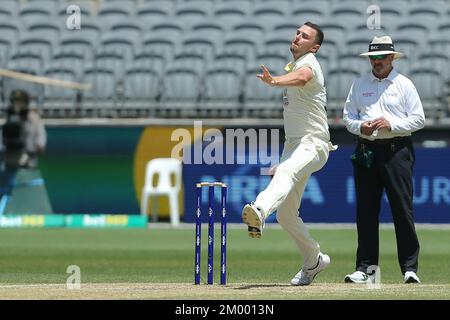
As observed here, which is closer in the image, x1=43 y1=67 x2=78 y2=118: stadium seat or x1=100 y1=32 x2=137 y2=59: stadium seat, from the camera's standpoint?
x1=43 y1=67 x2=78 y2=118: stadium seat

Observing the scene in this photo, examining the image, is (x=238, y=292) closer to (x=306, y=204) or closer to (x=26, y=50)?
(x=306, y=204)

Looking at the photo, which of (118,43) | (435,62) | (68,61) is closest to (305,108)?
(435,62)

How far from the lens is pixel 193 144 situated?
63.3ft

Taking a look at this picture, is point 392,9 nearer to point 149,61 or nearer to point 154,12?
point 154,12

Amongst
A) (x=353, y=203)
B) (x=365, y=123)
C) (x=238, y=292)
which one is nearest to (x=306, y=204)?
(x=353, y=203)

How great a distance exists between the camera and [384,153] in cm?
1074

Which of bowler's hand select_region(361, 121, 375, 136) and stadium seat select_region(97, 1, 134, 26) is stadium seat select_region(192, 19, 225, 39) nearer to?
stadium seat select_region(97, 1, 134, 26)

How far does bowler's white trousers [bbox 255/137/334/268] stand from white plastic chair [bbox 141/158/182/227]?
911cm

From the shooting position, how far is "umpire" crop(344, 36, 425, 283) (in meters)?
10.7

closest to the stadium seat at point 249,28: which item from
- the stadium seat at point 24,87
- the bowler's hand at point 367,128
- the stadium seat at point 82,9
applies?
the stadium seat at point 82,9

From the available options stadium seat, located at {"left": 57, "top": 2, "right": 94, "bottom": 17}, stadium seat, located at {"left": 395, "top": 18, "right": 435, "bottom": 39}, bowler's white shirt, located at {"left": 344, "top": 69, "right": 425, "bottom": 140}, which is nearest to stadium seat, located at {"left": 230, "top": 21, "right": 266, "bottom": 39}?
stadium seat, located at {"left": 395, "top": 18, "right": 435, "bottom": 39}

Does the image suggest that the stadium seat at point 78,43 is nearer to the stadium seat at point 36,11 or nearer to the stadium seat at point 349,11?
the stadium seat at point 36,11

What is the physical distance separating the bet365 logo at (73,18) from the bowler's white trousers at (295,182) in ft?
40.8

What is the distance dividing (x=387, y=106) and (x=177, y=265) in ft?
11.8
